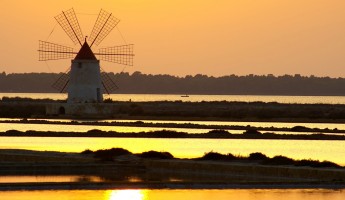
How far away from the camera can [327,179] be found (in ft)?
78.5

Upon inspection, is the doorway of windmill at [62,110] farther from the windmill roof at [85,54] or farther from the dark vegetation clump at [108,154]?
the dark vegetation clump at [108,154]

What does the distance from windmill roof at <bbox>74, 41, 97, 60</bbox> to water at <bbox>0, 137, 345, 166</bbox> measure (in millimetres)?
24100

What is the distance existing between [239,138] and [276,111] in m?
35.2

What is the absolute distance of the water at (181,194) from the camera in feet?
65.7

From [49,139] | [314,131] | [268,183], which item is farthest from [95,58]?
[268,183]

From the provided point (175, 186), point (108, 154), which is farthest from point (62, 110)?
point (175, 186)

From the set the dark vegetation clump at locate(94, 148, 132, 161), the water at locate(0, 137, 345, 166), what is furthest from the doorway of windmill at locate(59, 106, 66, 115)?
the dark vegetation clump at locate(94, 148, 132, 161)

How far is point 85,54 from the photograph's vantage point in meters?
67.8

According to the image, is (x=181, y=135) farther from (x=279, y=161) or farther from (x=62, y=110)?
(x=62, y=110)

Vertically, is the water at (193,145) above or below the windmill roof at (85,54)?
below

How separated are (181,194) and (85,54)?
47303 mm

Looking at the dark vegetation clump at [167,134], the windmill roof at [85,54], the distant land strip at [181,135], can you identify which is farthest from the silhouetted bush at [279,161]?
the windmill roof at [85,54]

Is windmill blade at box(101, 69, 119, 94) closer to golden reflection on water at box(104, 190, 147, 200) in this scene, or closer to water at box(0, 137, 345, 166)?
water at box(0, 137, 345, 166)

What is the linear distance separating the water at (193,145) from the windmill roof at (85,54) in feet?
79.1
